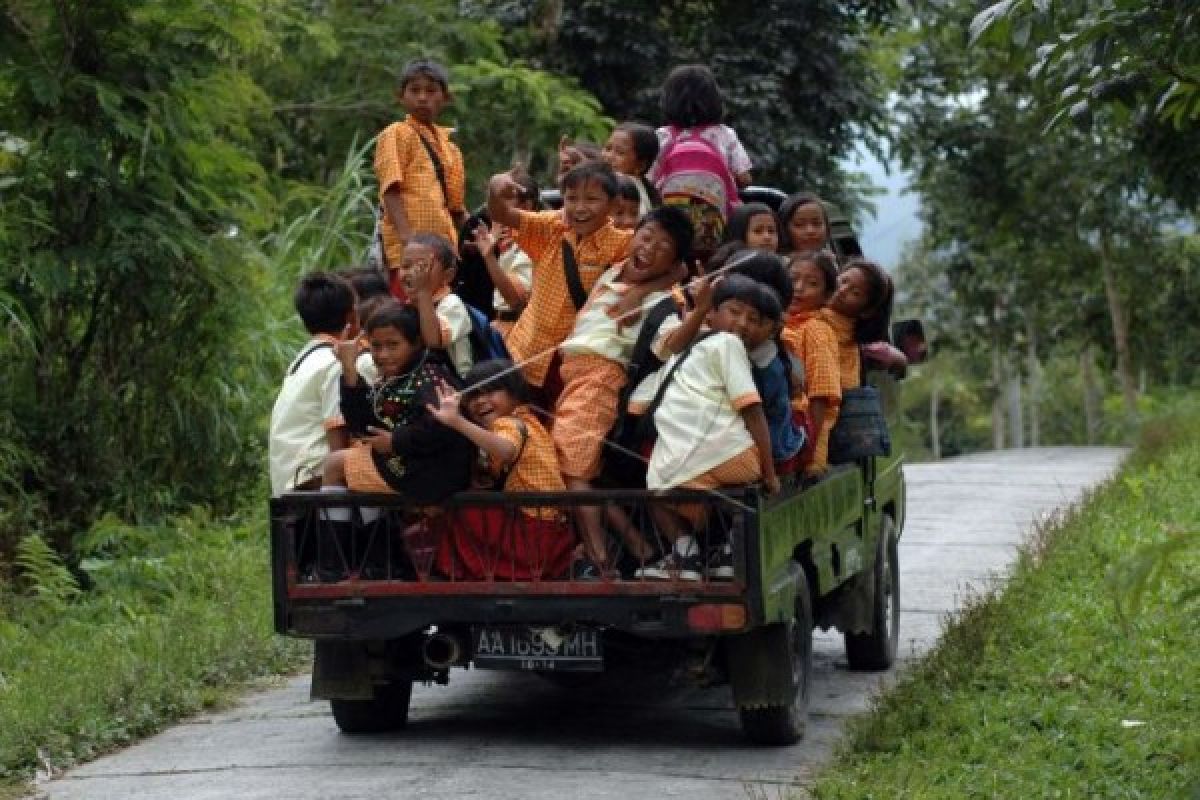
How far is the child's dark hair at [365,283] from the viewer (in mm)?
8664

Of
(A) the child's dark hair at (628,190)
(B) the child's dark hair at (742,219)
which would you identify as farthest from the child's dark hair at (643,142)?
(B) the child's dark hair at (742,219)

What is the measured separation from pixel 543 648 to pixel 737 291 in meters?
1.43

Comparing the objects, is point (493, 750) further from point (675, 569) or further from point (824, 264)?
point (824, 264)

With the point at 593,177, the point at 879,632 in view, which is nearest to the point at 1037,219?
the point at 879,632

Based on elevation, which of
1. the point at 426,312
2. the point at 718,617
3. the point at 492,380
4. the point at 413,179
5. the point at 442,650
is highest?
the point at 413,179

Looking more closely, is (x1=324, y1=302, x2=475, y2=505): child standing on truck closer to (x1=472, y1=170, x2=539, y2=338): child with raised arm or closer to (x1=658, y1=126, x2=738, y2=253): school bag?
(x1=472, y1=170, x2=539, y2=338): child with raised arm

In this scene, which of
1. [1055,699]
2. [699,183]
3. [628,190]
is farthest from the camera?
[699,183]

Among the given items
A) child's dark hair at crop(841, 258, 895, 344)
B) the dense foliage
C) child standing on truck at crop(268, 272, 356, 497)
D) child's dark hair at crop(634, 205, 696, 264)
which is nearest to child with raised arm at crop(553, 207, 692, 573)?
child's dark hair at crop(634, 205, 696, 264)

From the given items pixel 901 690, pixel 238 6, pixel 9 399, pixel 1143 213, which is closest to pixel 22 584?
pixel 9 399

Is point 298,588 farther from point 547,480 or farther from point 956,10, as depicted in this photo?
point 956,10

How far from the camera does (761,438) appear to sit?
7562mm

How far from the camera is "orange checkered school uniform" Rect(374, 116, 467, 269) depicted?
944 centimetres

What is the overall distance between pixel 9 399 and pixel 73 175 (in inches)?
58.2

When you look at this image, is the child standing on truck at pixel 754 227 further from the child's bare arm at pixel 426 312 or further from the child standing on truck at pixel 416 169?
the child's bare arm at pixel 426 312
